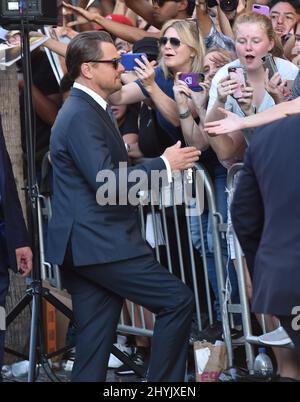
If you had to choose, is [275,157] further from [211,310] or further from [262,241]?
[211,310]

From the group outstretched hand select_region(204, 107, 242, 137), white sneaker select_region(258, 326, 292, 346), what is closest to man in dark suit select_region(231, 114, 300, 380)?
outstretched hand select_region(204, 107, 242, 137)

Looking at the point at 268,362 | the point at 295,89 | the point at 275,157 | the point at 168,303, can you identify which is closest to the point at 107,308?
the point at 168,303

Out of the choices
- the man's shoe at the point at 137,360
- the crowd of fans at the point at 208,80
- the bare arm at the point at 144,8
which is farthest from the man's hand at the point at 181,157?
the bare arm at the point at 144,8

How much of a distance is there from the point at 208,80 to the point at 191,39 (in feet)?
1.20

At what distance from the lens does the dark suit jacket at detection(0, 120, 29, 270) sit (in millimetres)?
6953

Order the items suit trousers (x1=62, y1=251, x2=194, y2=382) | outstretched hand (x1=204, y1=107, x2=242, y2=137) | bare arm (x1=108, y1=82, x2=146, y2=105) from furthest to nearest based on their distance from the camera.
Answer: bare arm (x1=108, y1=82, x2=146, y2=105) → suit trousers (x1=62, y1=251, x2=194, y2=382) → outstretched hand (x1=204, y1=107, x2=242, y2=137)

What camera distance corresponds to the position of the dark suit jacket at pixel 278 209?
4.67 metres

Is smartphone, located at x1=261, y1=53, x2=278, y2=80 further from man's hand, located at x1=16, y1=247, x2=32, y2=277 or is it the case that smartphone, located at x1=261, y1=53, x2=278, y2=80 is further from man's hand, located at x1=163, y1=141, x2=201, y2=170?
man's hand, located at x1=16, y1=247, x2=32, y2=277

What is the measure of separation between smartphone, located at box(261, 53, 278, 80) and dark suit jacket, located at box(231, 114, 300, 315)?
7.46 ft

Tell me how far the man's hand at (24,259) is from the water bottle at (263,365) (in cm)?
162

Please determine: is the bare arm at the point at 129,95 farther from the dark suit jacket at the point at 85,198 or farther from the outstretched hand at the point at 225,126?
the outstretched hand at the point at 225,126

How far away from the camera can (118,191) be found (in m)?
6.34

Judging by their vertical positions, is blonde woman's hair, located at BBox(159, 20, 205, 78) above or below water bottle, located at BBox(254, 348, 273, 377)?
above

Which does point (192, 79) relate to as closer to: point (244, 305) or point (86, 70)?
point (86, 70)
